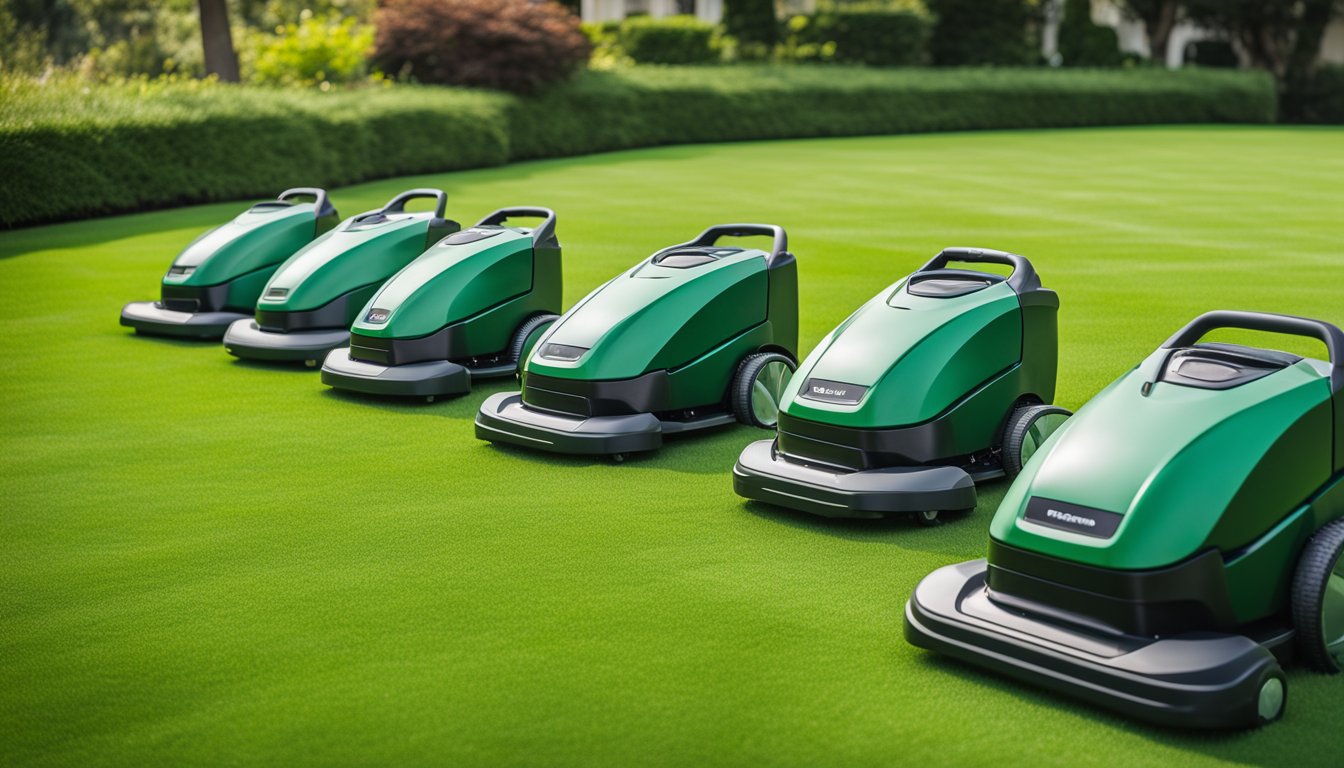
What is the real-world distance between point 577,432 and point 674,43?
1024 inches

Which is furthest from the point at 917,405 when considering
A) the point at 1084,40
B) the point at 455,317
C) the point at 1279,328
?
the point at 1084,40

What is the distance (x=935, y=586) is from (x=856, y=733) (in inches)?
23.3

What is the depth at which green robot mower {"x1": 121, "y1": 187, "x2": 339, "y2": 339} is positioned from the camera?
812 cm

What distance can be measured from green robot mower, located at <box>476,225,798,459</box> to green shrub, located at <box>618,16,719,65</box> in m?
25.2

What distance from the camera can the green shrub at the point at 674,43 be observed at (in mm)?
30203

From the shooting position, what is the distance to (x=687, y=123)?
23.6 m

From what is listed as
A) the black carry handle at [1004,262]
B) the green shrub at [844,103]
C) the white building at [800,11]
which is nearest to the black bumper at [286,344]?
the black carry handle at [1004,262]

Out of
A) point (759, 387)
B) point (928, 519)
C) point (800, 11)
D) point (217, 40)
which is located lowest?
point (928, 519)

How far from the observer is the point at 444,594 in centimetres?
407

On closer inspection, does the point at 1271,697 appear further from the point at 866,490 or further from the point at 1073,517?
the point at 866,490

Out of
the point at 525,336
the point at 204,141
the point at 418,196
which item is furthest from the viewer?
the point at 204,141

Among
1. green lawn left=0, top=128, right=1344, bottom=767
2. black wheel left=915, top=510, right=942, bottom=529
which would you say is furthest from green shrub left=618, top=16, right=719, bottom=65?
black wheel left=915, top=510, right=942, bottom=529

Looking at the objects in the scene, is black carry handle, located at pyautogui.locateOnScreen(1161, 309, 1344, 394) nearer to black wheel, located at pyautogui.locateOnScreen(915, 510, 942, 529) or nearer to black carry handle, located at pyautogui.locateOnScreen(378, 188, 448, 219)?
black wheel, located at pyautogui.locateOnScreen(915, 510, 942, 529)

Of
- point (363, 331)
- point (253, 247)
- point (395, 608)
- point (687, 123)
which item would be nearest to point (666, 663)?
point (395, 608)
